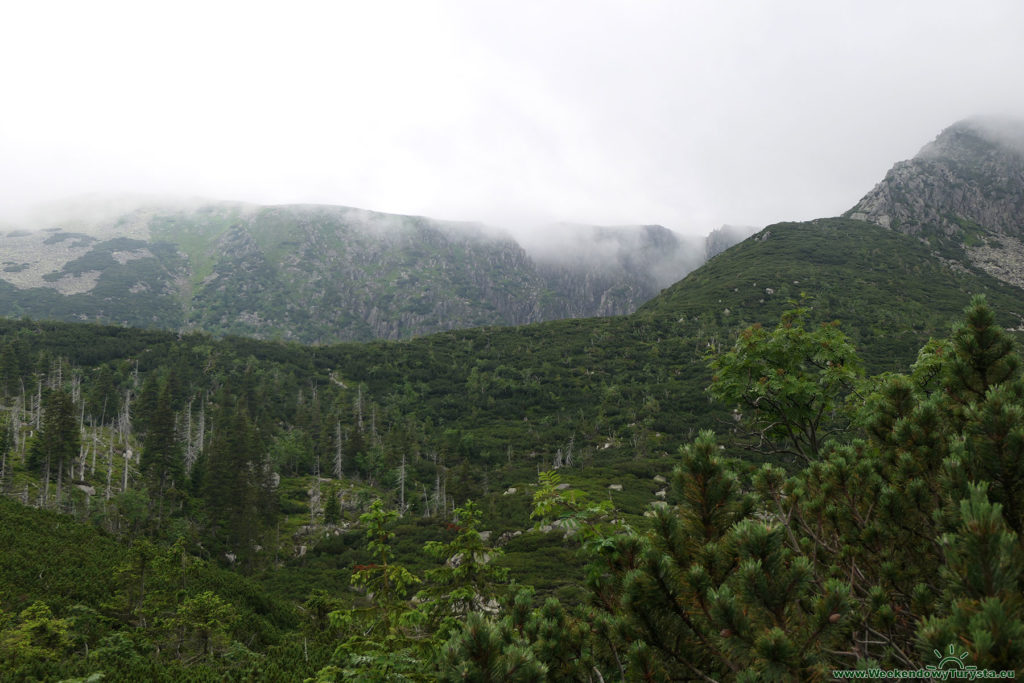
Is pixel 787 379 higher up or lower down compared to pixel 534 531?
higher up

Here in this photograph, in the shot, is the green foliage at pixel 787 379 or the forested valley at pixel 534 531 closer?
the forested valley at pixel 534 531

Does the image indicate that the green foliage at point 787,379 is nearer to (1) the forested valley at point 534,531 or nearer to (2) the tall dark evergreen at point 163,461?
(1) the forested valley at point 534,531

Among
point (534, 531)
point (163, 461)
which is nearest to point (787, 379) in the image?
point (534, 531)

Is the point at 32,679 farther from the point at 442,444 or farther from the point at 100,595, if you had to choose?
the point at 442,444

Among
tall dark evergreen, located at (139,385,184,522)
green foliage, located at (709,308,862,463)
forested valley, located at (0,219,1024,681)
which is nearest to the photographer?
forested valley, located at (0,219,1024,681)

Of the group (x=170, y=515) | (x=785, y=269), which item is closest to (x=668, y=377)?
(x=785, y=269)

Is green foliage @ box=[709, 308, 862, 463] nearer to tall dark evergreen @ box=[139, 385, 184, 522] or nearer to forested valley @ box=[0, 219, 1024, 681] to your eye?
forested valley @ box=[0, 219, 1024, 681]

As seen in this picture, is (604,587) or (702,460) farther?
(604,587)

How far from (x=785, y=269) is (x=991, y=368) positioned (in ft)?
616

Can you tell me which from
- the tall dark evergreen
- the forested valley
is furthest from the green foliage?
the tall dark evergreen

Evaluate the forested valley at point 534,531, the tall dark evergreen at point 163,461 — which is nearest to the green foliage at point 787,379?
the forested valley at point 534,531

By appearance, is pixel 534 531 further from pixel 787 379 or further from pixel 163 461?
pixel 163 461

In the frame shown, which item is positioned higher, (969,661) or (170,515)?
(969,661)

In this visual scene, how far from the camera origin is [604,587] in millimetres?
4094
